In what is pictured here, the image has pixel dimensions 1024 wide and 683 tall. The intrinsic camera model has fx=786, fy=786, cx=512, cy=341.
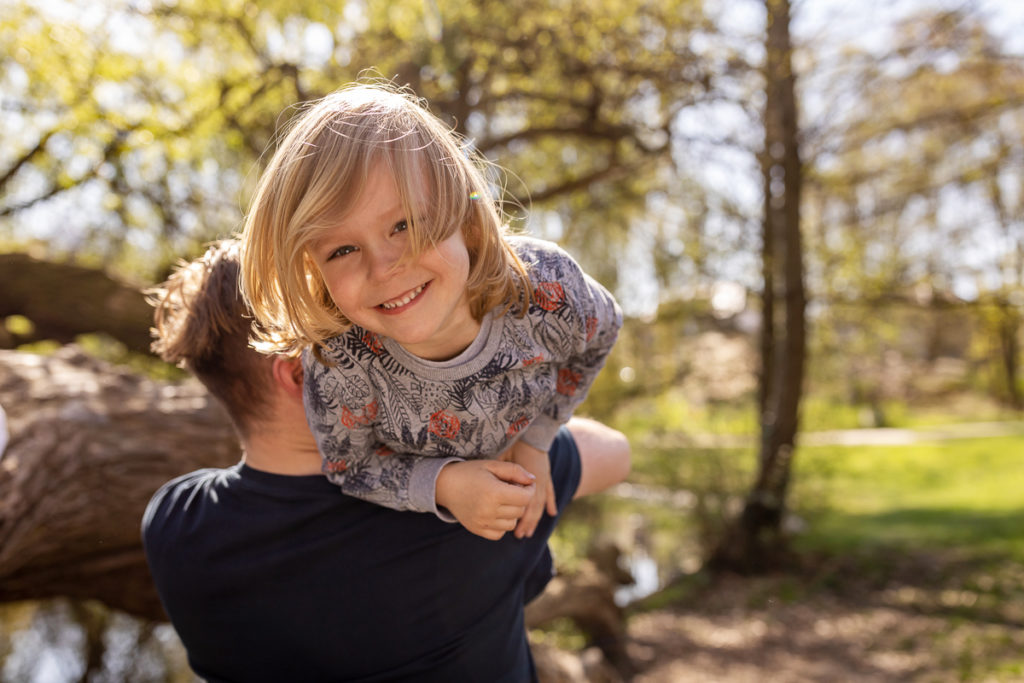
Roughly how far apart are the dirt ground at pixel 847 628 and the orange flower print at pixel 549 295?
150 inches

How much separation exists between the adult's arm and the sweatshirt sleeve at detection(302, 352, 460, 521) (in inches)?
20.8

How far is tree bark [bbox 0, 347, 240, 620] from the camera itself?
2.34 meters

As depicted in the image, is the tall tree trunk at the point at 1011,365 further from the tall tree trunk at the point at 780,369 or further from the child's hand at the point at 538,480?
the child's hand at the point at 538,480

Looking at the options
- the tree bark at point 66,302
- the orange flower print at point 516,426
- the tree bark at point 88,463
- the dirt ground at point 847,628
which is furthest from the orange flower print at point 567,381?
the dirt ground at point 847,628

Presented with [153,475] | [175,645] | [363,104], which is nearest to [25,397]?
[153,475]

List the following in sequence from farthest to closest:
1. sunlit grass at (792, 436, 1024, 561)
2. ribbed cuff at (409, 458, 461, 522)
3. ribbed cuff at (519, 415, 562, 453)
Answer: sunlit grass at (792, 436, 1024, 561) → ribbed cuff at (519, 415, 562, 453) → ribbed cuff at (409, 458, 461, 522)

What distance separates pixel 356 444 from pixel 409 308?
1.03ft

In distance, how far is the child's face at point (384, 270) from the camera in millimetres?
1328

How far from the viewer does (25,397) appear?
2586 mm

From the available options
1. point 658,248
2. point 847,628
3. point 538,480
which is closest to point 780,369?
point 658,248

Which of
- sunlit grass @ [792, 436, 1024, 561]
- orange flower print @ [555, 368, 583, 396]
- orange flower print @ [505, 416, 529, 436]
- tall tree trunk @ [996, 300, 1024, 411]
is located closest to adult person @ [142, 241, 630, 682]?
orange flower print @ [505, 416, 529, 436]

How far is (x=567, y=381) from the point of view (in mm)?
1709

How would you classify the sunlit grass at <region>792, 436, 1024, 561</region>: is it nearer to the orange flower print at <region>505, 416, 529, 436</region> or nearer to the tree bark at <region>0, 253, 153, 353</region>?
the tree bark at <region>0, 253, 153, 353</region>

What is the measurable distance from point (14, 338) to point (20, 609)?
1.75 m
